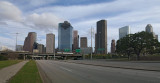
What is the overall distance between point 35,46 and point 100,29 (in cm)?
6673

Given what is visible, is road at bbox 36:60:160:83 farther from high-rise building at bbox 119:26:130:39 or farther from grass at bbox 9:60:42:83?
high-rise building at bbox 119:26:130:39

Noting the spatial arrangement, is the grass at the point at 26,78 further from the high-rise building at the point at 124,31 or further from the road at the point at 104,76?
the high-rise building at the point at 124,31

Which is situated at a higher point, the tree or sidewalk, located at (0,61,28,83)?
the tree

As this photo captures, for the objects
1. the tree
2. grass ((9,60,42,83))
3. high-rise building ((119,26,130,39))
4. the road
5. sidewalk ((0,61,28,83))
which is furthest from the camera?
high-rise building ((119,26,130,39))

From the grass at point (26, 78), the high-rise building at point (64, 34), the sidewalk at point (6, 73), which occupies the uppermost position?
the high-rise building at point (64, 34)

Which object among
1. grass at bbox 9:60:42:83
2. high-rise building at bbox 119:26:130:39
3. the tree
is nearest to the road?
grass at bbox 9:60:42:83

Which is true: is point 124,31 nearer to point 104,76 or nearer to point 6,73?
point 6,73

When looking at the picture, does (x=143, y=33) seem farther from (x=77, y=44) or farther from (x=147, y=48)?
(x=77, y=44)

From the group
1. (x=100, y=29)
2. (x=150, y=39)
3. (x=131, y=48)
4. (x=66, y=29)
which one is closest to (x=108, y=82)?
(x=150, y=39)

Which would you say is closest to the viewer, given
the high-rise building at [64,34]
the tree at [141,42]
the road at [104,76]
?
the road at [104,76]

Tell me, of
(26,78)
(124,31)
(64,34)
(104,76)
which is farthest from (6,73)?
(124,31)

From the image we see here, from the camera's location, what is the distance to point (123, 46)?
86.4 meters

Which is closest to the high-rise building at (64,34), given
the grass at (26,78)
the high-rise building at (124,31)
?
the high-rise building at (124,31)

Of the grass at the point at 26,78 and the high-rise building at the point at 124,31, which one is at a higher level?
the high-rise building at the point at 124,31
